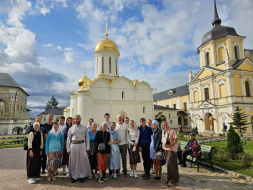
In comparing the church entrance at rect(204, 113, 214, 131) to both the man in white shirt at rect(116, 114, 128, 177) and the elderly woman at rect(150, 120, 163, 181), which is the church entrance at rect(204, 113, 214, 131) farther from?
the man in white shirt at rect(116, 114, 128, 177)

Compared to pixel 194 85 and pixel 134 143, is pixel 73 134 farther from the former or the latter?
pixel 194 85

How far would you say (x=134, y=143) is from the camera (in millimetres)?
5520

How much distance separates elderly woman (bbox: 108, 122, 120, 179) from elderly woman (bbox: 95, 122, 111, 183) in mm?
145

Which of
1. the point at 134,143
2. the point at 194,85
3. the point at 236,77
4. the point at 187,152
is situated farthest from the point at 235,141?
the point at 194,85

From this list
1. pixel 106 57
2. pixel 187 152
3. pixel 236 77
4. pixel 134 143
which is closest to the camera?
pixel 134 143

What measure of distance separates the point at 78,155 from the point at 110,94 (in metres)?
17.2

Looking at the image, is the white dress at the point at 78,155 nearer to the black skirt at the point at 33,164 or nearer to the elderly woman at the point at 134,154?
the black skirt at the point at 33,164

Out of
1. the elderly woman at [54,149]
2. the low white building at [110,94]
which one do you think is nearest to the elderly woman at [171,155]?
the elderly woman at [54,149]

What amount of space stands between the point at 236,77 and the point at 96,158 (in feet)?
80.5

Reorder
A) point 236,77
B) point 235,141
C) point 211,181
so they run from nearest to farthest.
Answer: point 211,181
point 235,141
point 236,77

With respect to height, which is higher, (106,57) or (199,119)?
(106,57)

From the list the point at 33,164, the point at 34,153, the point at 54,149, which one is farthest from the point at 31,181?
the point at 54,149

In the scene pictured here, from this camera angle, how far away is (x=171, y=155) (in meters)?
4.82

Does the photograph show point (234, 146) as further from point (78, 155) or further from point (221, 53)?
point (221, 53)
